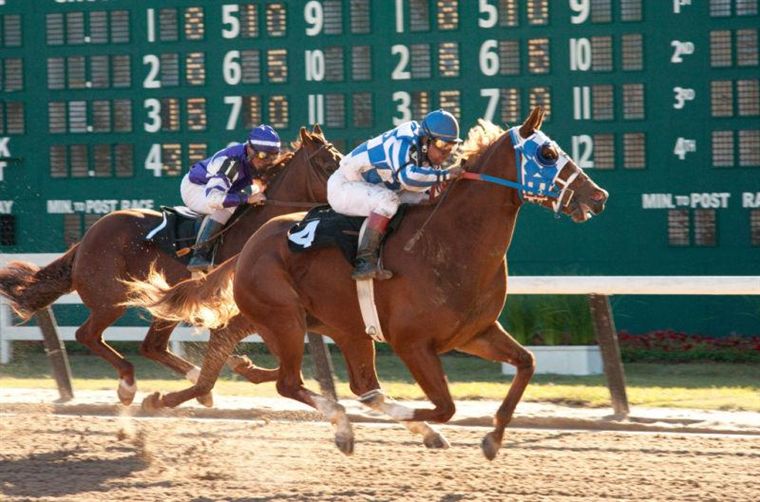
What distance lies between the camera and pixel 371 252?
579 cm

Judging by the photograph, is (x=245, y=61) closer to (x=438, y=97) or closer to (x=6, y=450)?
(x=438, y=97)

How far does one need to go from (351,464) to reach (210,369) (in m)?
1.25

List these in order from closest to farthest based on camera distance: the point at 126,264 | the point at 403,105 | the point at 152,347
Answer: the point at 152,347
the point at 126,264
the point at 403,105

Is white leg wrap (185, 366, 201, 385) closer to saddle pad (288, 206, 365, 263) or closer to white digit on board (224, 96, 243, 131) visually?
saddle pad (288, 206, 365, 263)

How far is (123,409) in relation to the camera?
7480mm

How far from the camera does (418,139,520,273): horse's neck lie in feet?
18.6

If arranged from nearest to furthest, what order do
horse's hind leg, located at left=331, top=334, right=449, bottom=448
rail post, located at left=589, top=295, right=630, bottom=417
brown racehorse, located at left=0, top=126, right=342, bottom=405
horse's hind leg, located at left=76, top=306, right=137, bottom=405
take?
1. horse's hind leg, located at left=331, top=334, right=449, bottom=448
2. rail post, located at left=589, top=295, right=630, bottom=417
3. brown racehorse, located at left=0, top=126, right=342, bottom=405
4. horse's hind leg, located at left=76, top=306, right=137, bottom=405

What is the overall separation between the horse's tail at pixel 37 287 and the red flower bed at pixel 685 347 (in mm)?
4216

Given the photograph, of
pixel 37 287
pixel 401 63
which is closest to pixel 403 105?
pixel 401 63

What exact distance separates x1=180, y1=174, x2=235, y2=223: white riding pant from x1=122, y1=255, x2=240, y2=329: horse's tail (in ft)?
3.14

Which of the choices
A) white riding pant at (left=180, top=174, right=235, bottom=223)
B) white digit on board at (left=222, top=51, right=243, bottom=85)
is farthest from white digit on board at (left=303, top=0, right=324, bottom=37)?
white riding pant at (left=180, top=174, right=235, bottom=223)

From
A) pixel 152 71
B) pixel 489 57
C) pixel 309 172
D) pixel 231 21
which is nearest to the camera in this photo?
pixel 309 172

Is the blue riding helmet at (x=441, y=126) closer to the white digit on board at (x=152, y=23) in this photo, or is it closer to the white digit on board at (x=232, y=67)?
the white digit on board at (x=232, y=67)

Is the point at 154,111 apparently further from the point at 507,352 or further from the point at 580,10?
the point at 507,352
